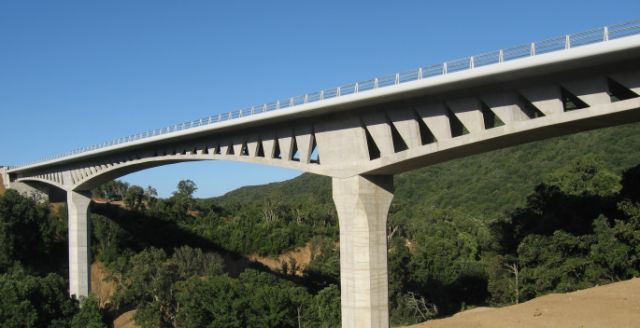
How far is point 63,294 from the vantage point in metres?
46.2

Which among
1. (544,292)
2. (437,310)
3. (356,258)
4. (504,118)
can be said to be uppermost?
(504,118)

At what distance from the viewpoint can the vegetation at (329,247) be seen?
35906 mm

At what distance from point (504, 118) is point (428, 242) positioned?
49.2 metres

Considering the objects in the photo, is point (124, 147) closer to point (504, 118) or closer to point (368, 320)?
point (368, 320)

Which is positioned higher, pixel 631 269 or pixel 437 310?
pixel 631 269

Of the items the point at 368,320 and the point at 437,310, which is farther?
the point at 437,310

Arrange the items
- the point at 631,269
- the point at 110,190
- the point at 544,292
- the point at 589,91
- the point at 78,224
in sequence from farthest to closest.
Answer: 1. the point at 110,190
2. the point at 78,224
3. the point at 544,292
4. the point at 631,269
5. the point at 589,91

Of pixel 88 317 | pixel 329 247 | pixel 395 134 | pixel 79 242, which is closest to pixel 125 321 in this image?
pixel 79 242

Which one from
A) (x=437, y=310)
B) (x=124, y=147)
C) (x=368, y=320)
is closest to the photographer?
(x=368, y=320)

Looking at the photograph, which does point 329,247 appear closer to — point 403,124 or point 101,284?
point 101,284

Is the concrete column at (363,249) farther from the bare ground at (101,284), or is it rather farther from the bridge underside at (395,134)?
the bare ground at (101,284)

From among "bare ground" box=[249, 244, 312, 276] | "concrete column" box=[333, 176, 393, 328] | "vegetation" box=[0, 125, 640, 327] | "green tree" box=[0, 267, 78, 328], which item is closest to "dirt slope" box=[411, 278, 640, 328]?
"concrete column" box=[333, 176, 393, 328]

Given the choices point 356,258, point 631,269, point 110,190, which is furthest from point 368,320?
point 110,190

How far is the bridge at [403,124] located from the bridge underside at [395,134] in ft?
0.13
